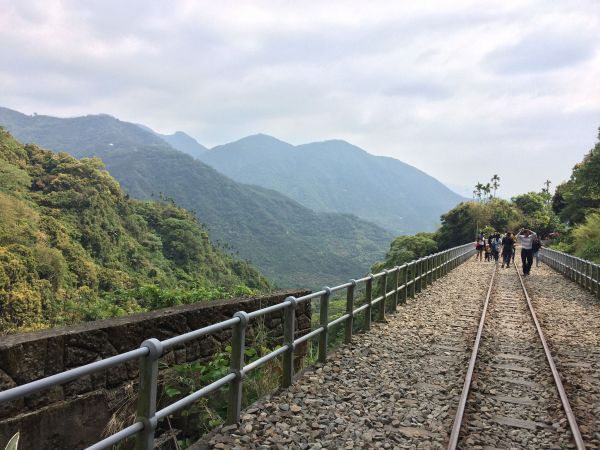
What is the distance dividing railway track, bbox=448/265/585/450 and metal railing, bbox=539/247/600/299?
6264 millimetres

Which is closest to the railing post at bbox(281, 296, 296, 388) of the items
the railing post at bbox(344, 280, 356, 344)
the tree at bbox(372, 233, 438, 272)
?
the railing post at bbox(344, 280, 356, 344)

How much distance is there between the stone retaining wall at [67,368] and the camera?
13.6 feet

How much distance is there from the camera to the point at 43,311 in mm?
31484

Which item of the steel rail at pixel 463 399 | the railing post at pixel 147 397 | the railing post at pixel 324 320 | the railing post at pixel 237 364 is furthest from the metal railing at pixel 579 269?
the railing post at pixel 147 397

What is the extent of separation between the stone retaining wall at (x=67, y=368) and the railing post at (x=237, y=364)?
1194 millimetres

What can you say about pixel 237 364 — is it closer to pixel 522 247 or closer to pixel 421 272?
pixel 421 272

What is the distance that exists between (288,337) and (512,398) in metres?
2.83

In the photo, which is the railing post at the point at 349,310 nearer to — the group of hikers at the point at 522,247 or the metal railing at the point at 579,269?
the metal railing at the point at 579,269

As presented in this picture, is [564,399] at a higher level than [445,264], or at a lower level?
lower

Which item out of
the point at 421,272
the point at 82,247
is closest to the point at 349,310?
the point at 421,272

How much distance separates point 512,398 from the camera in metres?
6.05

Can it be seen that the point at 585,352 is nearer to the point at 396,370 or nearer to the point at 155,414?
the point at 396,370

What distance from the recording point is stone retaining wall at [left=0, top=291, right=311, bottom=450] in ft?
13.6

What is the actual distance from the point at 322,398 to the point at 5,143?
2747 inches
